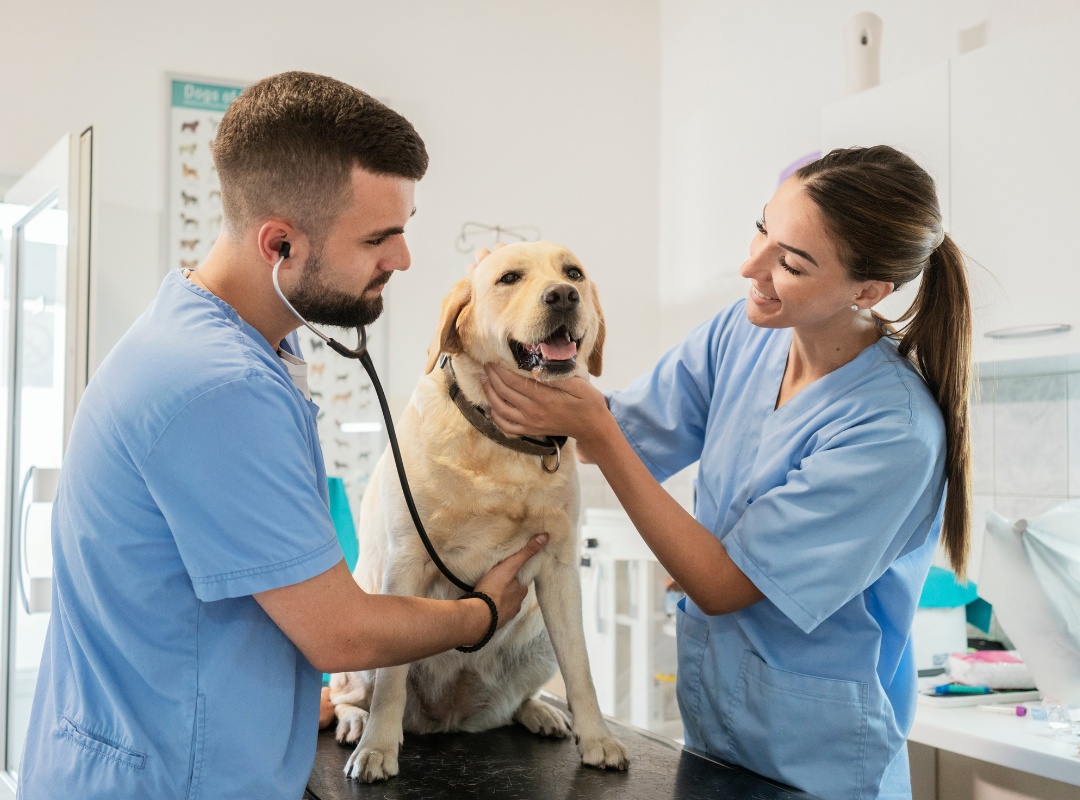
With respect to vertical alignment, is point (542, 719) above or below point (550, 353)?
below

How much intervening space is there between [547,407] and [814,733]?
1.84 feet

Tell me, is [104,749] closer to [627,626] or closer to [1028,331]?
[1028,331]

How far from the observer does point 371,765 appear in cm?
115

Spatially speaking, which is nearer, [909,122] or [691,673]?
[691,673]

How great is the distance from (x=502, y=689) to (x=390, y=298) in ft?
8.39

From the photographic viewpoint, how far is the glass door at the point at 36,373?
8.49ft

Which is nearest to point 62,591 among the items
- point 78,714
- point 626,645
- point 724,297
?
point 78,714

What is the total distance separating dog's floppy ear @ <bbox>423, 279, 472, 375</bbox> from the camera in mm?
1388

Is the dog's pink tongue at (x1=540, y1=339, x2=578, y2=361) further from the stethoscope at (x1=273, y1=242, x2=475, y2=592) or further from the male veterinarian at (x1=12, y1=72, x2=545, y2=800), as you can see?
the male veterinarian at (x1=12, y1=72, x2=545, y2=800)

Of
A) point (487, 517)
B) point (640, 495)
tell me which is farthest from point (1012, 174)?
point (487, 517)

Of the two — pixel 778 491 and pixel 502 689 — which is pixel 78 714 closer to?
pixel 502 689

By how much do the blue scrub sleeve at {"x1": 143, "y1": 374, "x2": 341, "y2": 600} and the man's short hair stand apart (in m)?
0.20

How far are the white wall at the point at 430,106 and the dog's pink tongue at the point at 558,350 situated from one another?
1.95 meters

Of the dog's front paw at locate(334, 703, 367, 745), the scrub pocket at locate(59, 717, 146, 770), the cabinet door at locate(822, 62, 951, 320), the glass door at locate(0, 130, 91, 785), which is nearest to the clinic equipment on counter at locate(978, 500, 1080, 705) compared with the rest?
the cabinet door at locate(822, 62, 951, 320)
